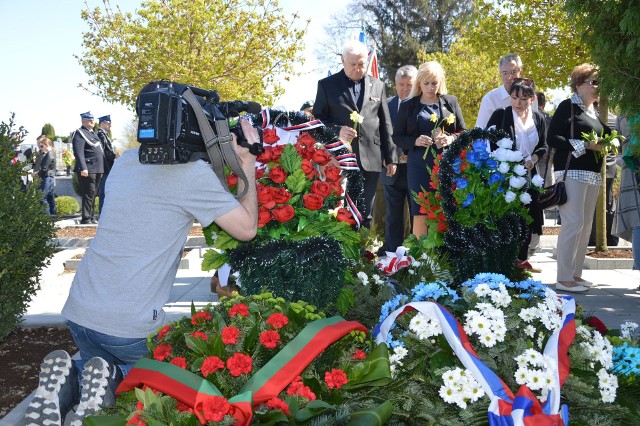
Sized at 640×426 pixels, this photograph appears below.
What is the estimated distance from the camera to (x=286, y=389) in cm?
240

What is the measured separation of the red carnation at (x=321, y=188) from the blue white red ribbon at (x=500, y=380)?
2.86 ft

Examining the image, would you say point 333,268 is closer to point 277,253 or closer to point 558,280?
point 277,253

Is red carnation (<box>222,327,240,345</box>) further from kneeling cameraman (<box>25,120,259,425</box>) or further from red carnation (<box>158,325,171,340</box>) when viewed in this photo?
kneeling cameraman (<box>25,120,259,425</box>)

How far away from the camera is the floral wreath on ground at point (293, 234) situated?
11.5 ft

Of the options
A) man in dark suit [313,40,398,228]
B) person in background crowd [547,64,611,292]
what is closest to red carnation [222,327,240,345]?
man in dark suit [313,40,398,228]

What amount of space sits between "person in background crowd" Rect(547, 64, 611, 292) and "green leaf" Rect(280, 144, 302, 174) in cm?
412

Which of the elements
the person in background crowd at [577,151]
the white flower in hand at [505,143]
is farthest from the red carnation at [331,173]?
the person in background crowd at [577,151]

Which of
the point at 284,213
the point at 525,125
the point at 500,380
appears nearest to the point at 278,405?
the point at 500,380

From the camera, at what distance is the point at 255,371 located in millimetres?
2480

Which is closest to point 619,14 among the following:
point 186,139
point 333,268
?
point 333,268

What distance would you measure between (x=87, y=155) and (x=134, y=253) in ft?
46.3

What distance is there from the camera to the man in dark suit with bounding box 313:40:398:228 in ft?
24.1

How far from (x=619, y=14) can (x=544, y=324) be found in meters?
3.94

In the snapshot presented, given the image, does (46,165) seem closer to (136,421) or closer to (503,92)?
(503,92)
